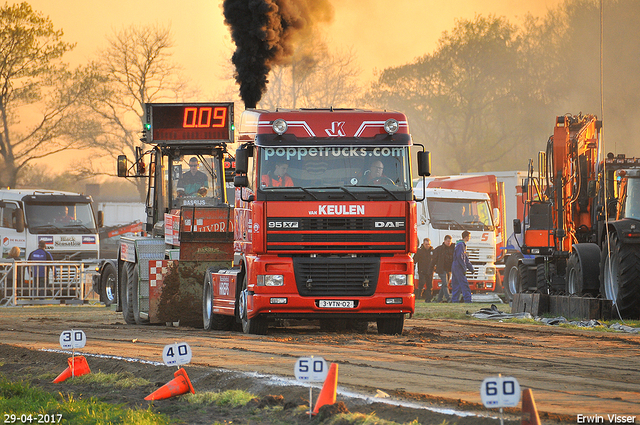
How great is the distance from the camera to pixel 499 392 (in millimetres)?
5887

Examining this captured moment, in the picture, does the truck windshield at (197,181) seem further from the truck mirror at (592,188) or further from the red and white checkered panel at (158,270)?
the truck mirror at (592,188)

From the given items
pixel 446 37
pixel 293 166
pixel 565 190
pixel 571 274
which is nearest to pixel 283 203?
pixel 293 166

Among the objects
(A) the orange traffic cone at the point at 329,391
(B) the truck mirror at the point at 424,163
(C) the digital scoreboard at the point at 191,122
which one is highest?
(C) the digital scoreboard at the point at 191,122

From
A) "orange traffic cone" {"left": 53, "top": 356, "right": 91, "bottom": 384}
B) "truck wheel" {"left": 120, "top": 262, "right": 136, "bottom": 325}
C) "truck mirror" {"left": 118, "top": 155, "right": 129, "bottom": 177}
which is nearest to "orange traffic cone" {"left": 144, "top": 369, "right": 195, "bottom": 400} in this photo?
"orange traffic cone" {"left": 53, "top": 356, "right": 91, "bottom": 384}

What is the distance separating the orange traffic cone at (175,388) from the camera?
28.3ft

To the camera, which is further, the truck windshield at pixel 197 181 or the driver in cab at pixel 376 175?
the truck windshield at pixel 197 181

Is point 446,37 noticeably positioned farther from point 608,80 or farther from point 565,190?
point 565,190

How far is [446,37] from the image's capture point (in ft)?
189

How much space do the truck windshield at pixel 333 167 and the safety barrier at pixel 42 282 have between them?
16186 mm

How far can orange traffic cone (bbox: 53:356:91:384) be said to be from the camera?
10188mm

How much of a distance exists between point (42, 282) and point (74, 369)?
2010cm

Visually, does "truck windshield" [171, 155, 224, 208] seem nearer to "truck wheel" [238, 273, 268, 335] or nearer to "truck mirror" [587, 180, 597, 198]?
"truck wheel" [238, 273, 268, 335]

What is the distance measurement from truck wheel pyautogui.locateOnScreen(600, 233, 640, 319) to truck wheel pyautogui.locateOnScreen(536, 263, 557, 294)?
4673mm

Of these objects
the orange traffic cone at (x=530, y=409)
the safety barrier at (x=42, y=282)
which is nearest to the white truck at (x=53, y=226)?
the safety barrier at (x=42, y=282)
